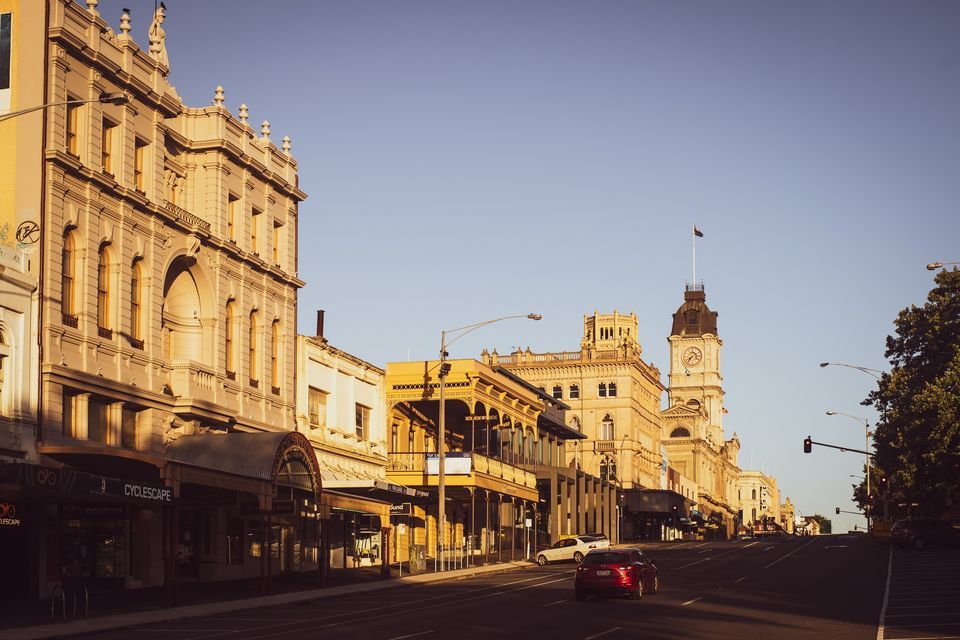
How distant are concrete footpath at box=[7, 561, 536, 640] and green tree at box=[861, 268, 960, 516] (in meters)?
25.4

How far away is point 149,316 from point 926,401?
126 ft

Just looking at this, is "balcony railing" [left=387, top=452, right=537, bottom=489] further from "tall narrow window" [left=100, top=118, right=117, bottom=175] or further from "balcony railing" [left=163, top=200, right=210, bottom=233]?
"tall narrow window" [left=100, top=118, right=117, bottom=175]

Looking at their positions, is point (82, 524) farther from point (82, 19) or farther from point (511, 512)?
point (511, 512)

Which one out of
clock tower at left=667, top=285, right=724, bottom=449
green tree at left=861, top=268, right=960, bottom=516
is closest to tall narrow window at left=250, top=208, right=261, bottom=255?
green tree at left=861, top=268, right=960, bottom=516

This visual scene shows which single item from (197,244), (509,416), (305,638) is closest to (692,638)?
(305,638)

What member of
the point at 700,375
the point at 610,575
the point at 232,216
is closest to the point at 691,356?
the point at 700,375

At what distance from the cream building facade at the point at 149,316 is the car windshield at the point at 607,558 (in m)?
10.1

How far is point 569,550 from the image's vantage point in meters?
63.4

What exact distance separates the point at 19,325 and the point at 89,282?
12.6 ft

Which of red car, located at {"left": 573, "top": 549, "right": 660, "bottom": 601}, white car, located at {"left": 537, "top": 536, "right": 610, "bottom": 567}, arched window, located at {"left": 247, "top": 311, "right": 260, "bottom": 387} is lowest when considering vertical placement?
white car, located at {"left": 537, "top": 536, "right": 610, "bottom": 567}

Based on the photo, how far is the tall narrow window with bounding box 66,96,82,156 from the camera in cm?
3744

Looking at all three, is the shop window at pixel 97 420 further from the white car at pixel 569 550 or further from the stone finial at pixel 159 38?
the white car at pixel 569 550

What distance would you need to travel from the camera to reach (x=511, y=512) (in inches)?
3182

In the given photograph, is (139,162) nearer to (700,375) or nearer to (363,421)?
(363,421)
